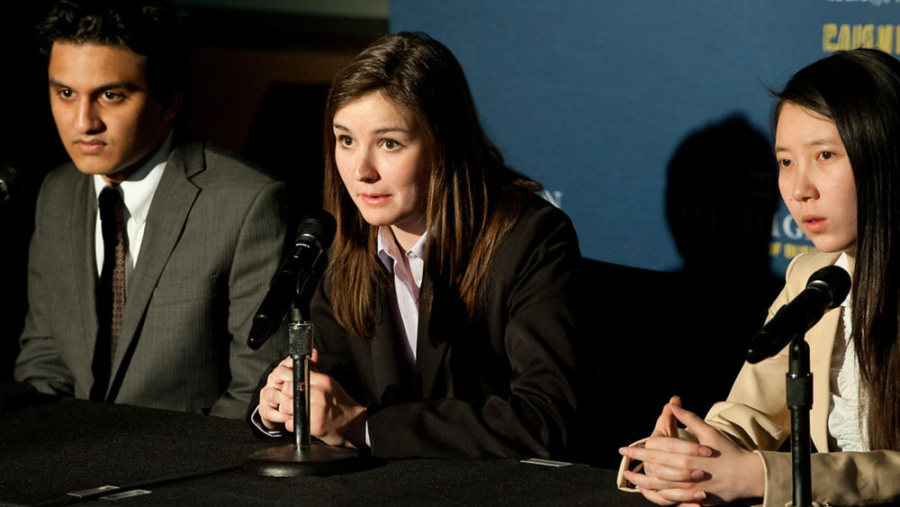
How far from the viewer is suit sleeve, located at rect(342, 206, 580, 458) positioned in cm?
212

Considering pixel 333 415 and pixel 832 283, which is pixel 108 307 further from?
pixel 832 283

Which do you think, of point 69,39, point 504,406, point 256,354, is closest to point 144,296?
point 256,354

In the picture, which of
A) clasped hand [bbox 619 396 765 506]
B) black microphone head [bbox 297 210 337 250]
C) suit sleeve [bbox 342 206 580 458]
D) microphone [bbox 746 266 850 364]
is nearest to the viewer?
microphone [bbox 746 266 850 364]

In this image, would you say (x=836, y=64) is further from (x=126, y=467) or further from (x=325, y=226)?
(x=126, y=467)

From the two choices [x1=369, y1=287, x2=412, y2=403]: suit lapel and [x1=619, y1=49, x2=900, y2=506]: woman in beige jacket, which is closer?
[x1=619, y1=49, x2=900, y2=506]: woman in beige jacket

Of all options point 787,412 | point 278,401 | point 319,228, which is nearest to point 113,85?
point 278,401

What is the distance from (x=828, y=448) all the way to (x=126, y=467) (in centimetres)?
122

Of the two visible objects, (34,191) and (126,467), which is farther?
(34,191)

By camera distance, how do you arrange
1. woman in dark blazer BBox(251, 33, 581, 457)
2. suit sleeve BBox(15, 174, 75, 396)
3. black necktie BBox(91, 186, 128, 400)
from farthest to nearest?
suit sleeve BBox(15, 174, 75, 396) → black necktie BBox(91, 186, 128, 400) → woman in dark blazer BBox(251, 33, 581, 457)

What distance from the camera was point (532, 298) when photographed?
2391 millimetres

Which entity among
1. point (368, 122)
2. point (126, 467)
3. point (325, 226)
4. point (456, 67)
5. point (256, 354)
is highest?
point (456, 67)

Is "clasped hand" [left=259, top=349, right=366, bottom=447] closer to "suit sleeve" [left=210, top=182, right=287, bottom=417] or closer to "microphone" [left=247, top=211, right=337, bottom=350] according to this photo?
"microphone" [left=247, top=211, right=337, bottom=350]

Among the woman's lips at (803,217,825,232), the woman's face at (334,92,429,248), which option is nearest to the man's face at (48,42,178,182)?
the woman's face at (334,92,429,248)

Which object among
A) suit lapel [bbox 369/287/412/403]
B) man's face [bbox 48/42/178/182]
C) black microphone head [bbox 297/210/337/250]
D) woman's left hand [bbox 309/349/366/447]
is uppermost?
man's face [bbox 48/42/178/182]
